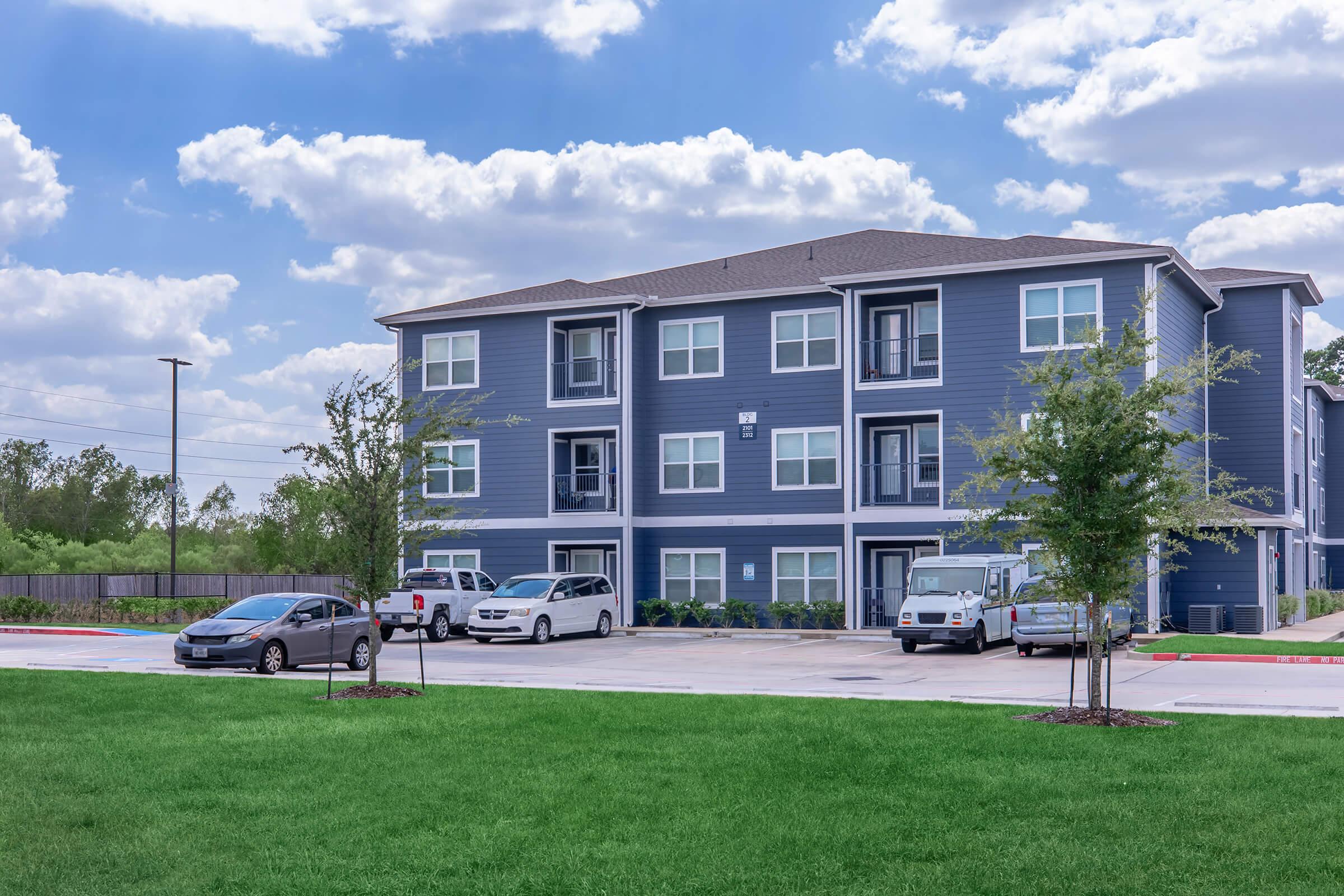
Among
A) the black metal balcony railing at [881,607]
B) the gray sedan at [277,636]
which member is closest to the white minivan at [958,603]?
the black metal balcony railing at [881,607]

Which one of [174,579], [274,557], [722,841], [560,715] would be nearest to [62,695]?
[560,715]

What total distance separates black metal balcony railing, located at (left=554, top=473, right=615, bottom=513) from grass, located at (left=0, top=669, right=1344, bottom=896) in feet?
78.3

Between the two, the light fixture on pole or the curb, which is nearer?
the curb

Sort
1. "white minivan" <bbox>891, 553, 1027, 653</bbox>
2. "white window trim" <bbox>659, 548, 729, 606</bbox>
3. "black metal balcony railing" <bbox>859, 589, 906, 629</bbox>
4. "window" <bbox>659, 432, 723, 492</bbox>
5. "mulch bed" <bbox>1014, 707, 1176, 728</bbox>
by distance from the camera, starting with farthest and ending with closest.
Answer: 1. "window" <bbox>659, 432, 723, 492</bbox>
2. "white window trim" <bbox>659, 548, 729, 606</bbox>
3. "black metal balcony railing" <bbox>859, 589, 906, 629</bbox>
4. "white minivan" <bbox>891, 553, 1027, 653</bbox>
5. "mulch bed" <bbox>1014, 707, 1176, 728</bbox>

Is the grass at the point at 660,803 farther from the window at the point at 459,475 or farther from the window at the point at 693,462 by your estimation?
the window at the point at 459,475

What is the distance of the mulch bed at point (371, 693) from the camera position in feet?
56.7

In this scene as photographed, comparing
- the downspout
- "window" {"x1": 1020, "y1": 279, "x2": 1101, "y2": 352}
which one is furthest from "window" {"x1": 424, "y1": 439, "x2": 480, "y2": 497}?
"window" {"x1": 1020, "y1": 279, "x2": 1101, "y2": 352}

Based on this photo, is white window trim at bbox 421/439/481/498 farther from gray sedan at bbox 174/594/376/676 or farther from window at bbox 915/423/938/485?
gray sedan at bbox 174/594/376/676

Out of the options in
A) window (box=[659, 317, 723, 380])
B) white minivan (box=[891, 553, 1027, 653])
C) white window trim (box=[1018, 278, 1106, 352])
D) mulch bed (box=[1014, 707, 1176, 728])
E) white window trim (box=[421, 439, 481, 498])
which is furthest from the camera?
white window trim (box=[421, 439, 481, 498])

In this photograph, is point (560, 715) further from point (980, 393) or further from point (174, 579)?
point (174, 579)

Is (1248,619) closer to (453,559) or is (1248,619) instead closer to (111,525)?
(453,559)

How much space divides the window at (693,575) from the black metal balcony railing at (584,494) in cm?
237

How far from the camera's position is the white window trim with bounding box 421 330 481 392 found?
4047 cm

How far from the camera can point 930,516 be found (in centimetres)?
3406
